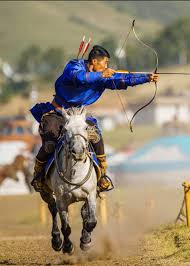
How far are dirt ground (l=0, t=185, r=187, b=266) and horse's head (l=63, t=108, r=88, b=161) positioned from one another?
1.59 m

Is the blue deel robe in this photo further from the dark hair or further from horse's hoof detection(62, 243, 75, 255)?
horse's hoof detection(62, 243, 75, 255)

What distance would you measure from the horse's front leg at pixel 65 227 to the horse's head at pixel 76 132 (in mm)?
946

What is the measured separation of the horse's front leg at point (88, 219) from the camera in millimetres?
12453

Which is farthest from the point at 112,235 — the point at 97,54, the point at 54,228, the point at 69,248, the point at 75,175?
the point at 97,54

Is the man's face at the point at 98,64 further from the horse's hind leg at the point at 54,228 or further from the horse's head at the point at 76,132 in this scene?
the horse's hind leg at the point at 54,228

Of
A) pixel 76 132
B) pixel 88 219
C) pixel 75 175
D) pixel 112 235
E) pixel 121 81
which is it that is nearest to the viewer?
pixel 76 132

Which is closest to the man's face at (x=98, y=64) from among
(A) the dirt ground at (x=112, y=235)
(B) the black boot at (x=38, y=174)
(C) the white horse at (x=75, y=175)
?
(C) the white horse at (x=75, y=175)

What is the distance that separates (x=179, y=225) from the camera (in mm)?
16359

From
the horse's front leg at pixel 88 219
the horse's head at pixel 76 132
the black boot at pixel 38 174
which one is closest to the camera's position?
Answer: the horse's head at pixel 76 132

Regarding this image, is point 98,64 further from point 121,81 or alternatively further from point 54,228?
point 54,228

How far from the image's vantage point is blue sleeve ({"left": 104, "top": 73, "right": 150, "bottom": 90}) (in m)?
12.1

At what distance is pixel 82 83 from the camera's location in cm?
1241

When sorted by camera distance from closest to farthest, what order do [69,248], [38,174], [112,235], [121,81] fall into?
[121,81], [69,248], [38,174], [112,235]

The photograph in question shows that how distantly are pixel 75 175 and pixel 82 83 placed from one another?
120cm
